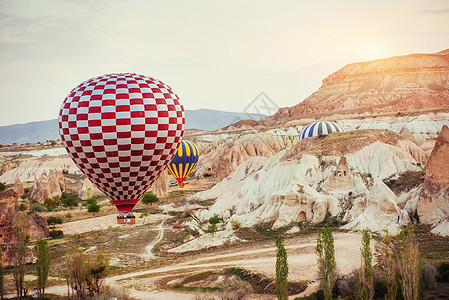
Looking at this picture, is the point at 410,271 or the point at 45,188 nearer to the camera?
the point at 410,271

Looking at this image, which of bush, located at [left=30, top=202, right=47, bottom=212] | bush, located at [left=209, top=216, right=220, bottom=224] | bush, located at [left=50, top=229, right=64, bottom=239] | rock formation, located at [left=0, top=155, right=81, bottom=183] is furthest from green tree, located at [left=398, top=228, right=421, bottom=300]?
rock formation, located at [left=0, top=155, right=81, bottom=183]

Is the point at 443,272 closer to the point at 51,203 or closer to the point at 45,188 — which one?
the point at 51,203

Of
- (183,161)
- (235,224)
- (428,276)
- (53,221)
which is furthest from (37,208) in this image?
(428,276)

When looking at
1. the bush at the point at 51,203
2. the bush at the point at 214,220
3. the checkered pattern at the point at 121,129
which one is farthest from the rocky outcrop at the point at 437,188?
the bush at the point at 51,203

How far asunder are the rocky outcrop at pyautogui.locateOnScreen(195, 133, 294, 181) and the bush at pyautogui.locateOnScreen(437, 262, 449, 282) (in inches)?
2437

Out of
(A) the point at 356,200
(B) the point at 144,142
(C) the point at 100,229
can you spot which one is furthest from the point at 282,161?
(B) the point at 144,142

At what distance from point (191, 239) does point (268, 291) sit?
1499 centimetres

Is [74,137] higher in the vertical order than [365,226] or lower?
higher

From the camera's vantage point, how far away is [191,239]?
129 ft

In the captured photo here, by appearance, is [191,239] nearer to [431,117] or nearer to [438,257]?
[438,257]

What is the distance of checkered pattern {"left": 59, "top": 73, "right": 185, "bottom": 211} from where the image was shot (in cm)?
2381

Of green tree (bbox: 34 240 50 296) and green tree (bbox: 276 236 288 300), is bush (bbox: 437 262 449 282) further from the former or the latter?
green tree (bbox: 34 240 50 296)

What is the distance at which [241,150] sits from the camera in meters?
94.2

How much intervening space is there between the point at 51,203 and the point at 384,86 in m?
143
